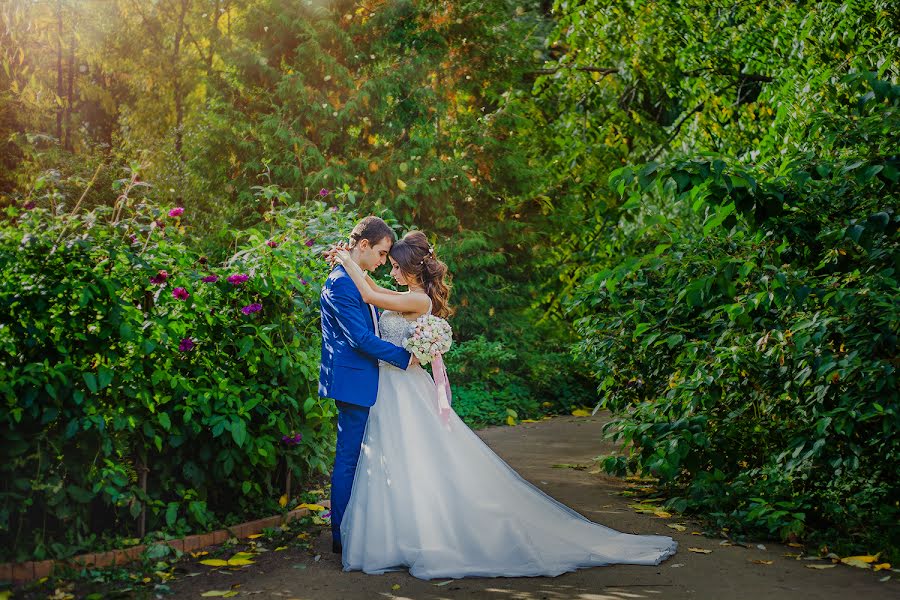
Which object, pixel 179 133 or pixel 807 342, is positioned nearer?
pixel 807 342

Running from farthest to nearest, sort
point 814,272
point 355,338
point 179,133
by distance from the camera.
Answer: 1. point 179,133
2. point 814,272
3. point 355,338

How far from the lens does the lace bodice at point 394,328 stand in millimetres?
5516

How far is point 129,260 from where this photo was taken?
16.0 feet

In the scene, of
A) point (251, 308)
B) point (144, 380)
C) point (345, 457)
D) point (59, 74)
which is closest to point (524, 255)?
point (251, 308)

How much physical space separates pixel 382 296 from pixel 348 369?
49 cm

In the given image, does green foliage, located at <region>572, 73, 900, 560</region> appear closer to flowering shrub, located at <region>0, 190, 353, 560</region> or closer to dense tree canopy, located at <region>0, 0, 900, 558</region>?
dense tree canopy, located at <region>0, 0, 900, 558</region>

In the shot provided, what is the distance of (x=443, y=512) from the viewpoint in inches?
199

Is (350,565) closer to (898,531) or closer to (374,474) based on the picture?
(374,474)

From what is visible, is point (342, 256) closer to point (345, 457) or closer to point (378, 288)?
point (378, 288)

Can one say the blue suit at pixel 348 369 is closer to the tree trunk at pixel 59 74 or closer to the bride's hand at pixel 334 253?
the bride's hand at pixel 334 253

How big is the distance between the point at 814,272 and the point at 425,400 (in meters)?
2.65

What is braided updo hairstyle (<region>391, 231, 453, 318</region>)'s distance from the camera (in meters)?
5.57

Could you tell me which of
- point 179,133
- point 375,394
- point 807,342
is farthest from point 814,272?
point 179,133

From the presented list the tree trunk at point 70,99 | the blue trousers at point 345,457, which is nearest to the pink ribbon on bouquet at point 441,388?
the blue trousers at point 345,457
